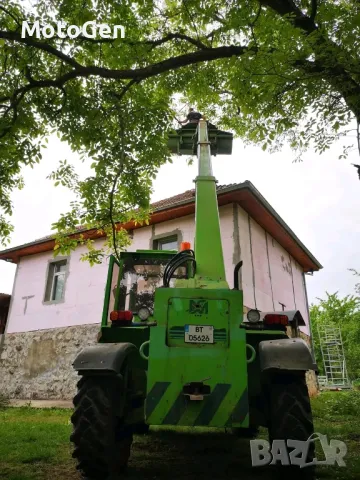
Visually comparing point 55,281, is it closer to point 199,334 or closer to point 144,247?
point 144,247

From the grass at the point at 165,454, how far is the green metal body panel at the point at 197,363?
1005 mm

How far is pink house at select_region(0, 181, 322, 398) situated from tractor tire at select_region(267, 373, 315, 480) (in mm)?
6786

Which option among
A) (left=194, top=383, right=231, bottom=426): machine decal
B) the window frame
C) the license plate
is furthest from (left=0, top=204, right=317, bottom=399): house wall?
(left=194, top=383, right=231, bottom=426): machine decal

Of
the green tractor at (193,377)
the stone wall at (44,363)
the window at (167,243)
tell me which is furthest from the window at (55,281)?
the green tractor at (193,377)

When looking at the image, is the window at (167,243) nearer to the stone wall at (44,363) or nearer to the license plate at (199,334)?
the stone wall at (44,363)

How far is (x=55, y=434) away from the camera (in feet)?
21.3

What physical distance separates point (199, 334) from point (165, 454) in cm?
238

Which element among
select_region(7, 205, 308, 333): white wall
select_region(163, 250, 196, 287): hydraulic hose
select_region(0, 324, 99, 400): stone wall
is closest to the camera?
select_region(163, 250, 196, 287): hydraulic hose

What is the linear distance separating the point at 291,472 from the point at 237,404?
2.21 ft

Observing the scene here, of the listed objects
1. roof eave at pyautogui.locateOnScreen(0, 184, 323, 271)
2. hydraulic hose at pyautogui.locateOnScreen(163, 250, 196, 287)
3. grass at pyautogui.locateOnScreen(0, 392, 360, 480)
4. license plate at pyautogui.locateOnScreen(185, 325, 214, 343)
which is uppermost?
roof eave at pyautogui.locateOnScreen(0, 184, 323, 271)

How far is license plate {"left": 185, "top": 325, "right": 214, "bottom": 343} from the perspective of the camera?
3658mm

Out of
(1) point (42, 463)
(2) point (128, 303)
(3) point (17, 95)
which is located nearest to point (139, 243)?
(3) point (17, 95)

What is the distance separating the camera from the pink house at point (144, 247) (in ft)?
37.2

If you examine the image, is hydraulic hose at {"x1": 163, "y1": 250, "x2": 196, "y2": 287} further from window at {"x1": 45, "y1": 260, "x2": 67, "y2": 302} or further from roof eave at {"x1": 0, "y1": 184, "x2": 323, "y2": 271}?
window at {"x1": 45, "y1": 260, "x2": 67, "y2": 302}
